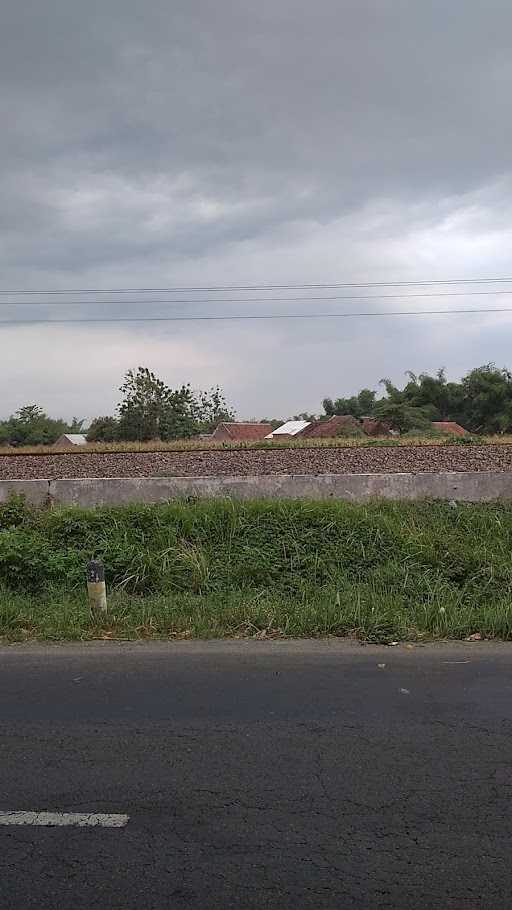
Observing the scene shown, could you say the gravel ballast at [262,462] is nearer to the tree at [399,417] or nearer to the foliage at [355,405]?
the tree at [399,417]

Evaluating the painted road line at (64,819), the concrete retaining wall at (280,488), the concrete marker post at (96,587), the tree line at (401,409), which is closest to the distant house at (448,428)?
the tree line at (401,409)

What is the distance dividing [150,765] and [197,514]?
5.90m

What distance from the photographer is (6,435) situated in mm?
63406

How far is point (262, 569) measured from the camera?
8.75 meters

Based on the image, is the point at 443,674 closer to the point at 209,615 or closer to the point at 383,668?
the point at 383,668

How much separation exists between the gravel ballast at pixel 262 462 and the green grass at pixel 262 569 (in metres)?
3.70

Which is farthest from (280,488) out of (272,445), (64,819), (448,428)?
(448,428)

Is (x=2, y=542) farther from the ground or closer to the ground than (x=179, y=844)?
farther from the ground

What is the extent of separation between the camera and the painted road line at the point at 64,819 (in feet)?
11.4

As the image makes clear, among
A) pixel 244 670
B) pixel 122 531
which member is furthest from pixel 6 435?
pixel 244 670

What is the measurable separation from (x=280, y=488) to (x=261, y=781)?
7.18 m

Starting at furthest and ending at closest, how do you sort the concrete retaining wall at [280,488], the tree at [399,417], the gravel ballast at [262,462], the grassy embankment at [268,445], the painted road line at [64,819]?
1. the tree at [399,417]
2. the grassy embankment at [268,445]
3. the gravel ballast at [262,462]
4. the concrete retaining wall at [280,488]
5. the painted road line at [64,819]

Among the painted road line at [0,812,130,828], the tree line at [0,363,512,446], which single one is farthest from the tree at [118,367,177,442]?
the painted road line at [0,812,130,828]

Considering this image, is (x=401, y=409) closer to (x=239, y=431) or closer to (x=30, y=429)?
(x=239, y=431)
